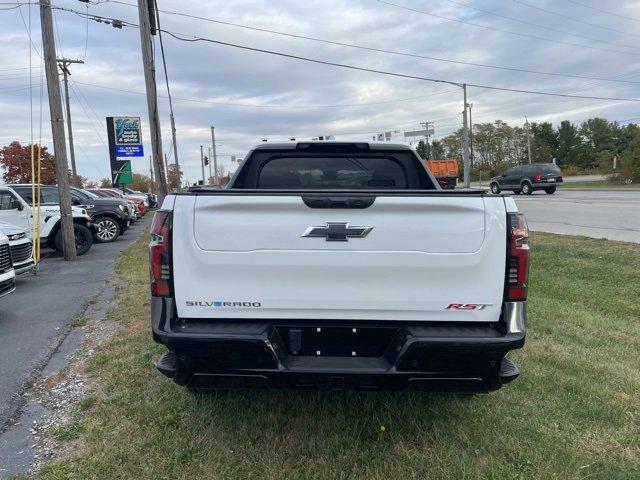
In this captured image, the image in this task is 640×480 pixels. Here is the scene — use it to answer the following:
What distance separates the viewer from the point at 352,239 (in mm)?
2662

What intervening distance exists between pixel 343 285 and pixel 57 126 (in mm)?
12126

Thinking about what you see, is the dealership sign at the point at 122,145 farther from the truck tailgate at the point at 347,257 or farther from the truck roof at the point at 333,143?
the truck tailgate at the point at 347,257

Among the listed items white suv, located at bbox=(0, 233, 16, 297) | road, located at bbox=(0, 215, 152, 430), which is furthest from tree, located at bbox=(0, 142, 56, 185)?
white suv, located at bbox=(0, 233, 16, 297)

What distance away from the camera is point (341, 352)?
2793 millimetres

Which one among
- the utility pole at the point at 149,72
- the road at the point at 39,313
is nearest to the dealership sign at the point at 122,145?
the utility pole at the point at 149,72

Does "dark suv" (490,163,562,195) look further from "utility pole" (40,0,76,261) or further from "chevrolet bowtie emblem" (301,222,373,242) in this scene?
"chevrolet bowtie emblem" (301,222,373,242)

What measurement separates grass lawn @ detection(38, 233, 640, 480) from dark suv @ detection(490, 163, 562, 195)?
27.2 meters

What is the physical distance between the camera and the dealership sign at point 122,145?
36.5 metres

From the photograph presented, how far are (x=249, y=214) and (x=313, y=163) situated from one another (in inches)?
71.3

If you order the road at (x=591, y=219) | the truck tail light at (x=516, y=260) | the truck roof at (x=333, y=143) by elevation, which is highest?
the truck roof at (x=333, y=143)

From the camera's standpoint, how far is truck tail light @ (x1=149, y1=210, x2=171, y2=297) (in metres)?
2.73

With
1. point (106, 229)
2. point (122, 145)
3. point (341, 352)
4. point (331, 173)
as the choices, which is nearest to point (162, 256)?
point (341, 352)

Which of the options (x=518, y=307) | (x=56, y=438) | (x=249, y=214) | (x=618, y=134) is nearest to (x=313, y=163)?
(x=249, y=214)

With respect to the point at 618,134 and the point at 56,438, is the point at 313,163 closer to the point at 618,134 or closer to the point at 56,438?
the point at 56,438
